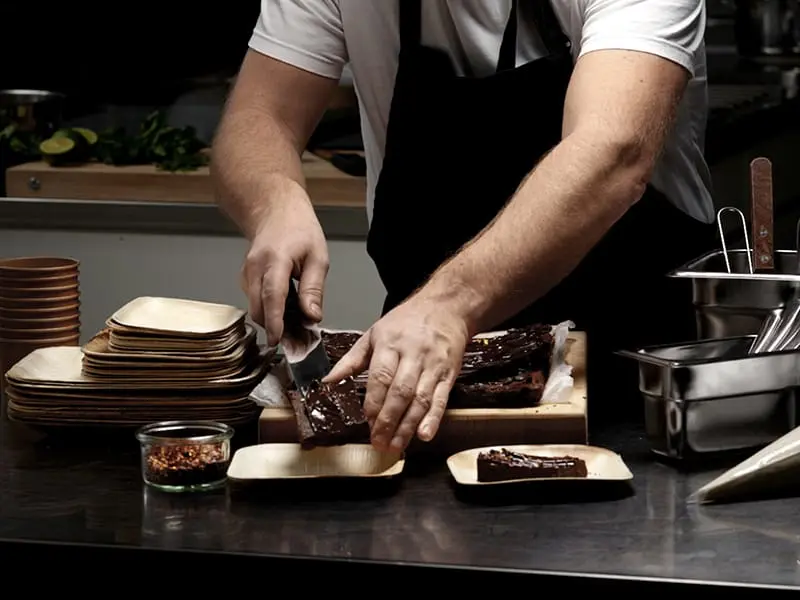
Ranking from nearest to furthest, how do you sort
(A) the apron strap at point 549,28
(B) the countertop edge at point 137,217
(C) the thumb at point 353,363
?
(C) the thumb at point 353,363, (A) the apron strap at point 549,28, (B) the countertop edge at point 137,217

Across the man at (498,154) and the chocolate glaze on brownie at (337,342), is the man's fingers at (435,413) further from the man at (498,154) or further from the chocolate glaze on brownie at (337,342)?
the chocolate glaze on brownie at (337,342)

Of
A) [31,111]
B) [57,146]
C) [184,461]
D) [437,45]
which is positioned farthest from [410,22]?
[31,111]

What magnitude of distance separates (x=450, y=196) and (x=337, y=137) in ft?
5.89

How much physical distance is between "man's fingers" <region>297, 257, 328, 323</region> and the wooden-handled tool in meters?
0.59

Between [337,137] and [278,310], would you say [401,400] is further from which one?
[337,137]

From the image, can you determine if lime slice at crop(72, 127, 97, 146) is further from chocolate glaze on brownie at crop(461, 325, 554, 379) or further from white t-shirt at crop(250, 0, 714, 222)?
chocolate glaze on brownie at crop(461, 325, 554, 379)

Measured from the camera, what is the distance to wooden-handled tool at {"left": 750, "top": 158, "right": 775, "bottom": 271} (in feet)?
6.21

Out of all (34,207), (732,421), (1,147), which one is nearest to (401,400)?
(732,421)

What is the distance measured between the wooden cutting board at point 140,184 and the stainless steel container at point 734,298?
1732 millimetres

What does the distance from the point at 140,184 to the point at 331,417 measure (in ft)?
7.03

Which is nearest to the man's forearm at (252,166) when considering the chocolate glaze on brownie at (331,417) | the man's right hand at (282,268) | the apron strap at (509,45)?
the man's right hand at (282,268)

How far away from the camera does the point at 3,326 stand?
6.82 feet

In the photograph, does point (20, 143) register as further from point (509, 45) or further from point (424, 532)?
point (424, 532)

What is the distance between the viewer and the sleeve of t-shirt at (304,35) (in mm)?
2318
